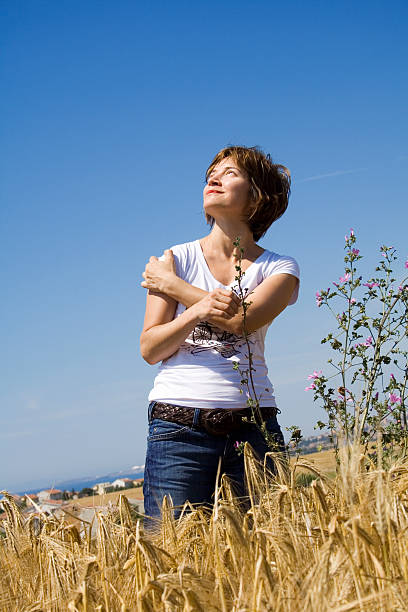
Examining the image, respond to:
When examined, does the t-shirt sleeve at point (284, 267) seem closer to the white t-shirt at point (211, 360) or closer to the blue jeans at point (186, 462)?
the white t-shirt at point (211, 360)

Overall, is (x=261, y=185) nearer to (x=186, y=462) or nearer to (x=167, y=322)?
(x=167, y=322)

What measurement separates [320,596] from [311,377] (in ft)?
8.07

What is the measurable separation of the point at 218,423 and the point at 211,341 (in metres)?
0.39

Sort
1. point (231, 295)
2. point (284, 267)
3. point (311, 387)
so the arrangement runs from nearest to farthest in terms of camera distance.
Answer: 1. point (231, 295)
2. point (284, 267)
3. point (311, 387)

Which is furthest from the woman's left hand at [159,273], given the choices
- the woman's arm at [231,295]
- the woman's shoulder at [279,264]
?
the woman's shoulder at [279,264]

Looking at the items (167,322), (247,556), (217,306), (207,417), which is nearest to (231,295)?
(217,306)

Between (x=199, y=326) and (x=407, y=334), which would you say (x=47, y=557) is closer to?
(x=199, y=326)

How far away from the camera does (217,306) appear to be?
113 inches

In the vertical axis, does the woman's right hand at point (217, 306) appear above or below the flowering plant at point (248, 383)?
above

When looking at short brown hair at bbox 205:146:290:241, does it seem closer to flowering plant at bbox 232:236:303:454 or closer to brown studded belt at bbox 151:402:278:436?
flowering plant at bbox 232:236:303:454

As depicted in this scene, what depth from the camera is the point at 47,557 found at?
2256mm

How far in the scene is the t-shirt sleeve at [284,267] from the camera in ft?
10.4

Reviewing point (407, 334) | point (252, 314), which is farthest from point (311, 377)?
point (252, 314)

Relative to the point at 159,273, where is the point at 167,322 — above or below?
below
